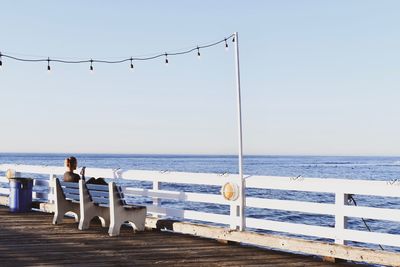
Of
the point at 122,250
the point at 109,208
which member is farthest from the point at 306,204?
the point at 109,208

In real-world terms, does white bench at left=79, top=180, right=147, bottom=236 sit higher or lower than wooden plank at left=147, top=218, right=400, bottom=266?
higher

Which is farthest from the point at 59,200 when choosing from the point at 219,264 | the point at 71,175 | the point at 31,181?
the point at 219,264

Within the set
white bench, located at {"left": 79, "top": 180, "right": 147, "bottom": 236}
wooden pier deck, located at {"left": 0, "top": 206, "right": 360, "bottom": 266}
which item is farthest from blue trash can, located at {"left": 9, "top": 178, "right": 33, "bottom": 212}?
white bench, located at {"left": 79, "top": 180, "right": 147, "bottom": 236}

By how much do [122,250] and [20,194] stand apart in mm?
5404

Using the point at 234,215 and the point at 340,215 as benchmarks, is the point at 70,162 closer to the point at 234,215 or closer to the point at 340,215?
the point at 234,215

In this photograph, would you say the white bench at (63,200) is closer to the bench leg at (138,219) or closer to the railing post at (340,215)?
the bench leg at (138,219)

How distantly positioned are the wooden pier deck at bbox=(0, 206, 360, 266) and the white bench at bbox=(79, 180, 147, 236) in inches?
6.7

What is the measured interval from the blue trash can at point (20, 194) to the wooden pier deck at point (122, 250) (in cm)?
245

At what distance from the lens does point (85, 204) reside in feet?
33.4

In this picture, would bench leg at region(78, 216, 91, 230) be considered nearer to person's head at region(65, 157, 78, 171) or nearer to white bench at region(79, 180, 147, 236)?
white bench at region(79, 180, 147, 236)

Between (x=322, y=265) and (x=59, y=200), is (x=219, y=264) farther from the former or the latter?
(x=59, y=200)

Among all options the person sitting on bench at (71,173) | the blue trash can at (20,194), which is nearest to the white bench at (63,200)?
the person sitting on bench at (71,173)

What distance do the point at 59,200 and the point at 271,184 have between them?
4240 mm

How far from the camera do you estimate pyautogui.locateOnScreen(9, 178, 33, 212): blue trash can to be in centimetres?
1264
